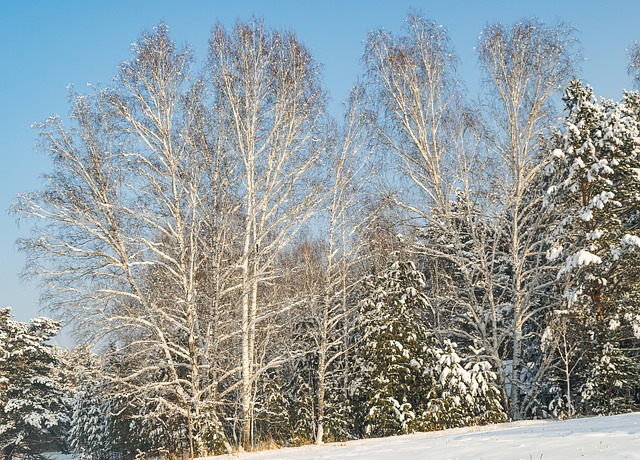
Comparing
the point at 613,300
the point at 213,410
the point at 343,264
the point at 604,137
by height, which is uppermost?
the point at 604,137

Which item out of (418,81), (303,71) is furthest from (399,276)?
(303,71)

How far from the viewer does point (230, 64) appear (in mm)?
15617

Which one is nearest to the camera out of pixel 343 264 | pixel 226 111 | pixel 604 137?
pixel 226 111

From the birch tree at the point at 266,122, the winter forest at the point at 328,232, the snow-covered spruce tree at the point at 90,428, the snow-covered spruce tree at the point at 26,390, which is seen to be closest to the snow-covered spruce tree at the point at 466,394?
the winter forest at the point at 328,232

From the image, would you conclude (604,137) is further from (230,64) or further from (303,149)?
(230,64)

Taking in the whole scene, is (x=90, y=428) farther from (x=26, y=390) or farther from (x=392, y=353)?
(x=392, y=353)

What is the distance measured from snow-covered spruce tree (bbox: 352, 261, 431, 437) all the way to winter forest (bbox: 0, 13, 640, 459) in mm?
84

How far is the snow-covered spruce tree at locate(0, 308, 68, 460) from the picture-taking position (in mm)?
34312

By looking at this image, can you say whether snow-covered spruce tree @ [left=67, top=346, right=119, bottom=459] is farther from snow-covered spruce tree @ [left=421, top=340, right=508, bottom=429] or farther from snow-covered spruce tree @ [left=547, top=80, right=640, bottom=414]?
snow-covered spruce tree @ [left=547, top=80, right=640, bottom=414]

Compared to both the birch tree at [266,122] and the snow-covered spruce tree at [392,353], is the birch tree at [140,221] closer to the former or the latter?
the birch tree at [266,122]

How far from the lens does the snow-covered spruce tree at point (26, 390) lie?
3431cm

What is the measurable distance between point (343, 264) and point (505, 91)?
7661 mm

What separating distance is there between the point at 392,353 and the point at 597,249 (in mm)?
7770

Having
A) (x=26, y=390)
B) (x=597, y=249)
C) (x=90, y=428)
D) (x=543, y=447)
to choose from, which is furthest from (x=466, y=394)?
(x=90, y=428)
